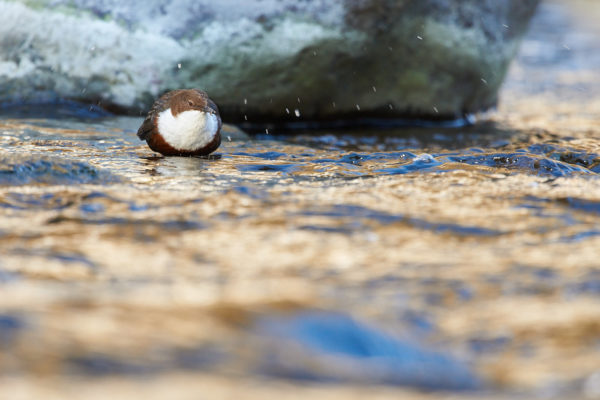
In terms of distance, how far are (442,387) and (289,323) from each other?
54cm

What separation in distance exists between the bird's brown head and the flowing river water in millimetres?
350

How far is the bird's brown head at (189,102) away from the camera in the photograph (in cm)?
516

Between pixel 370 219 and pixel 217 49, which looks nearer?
pixel 370 219

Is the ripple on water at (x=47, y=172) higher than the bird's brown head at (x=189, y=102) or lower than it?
lower

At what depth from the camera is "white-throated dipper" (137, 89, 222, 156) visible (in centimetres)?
514

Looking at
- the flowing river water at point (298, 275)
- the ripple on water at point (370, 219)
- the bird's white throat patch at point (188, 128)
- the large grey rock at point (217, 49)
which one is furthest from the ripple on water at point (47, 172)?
the large grey rock at point (217, 49)

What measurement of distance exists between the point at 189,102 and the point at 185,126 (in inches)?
6.9

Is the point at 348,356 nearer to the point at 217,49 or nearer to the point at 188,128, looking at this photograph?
the point at 188,128


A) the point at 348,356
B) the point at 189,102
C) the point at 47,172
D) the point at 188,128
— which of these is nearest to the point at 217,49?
the point at 189,102

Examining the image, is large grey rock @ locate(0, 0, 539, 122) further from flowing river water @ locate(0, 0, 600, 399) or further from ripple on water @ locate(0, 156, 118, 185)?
ripple on water @ locate(0, 156, 118, 185)

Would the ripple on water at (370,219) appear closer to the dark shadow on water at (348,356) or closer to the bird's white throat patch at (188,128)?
the dark shadow on water at (348,356)

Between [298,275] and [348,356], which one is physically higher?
[298,275]

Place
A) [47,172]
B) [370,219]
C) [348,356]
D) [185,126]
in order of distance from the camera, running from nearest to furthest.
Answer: [348,356], [370,219], [47,172], [185,126]

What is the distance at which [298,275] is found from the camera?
280 centimetres
